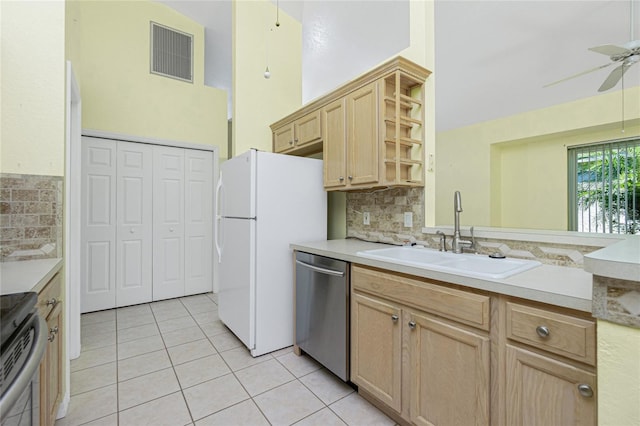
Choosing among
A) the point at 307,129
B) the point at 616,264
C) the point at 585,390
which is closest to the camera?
the point at 616,264

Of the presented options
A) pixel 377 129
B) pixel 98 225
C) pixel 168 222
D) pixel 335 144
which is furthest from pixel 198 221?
pixel 377 129

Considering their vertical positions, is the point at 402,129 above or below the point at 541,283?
above

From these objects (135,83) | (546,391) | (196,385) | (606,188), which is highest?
(135,83)

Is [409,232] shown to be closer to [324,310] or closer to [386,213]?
[386,213]

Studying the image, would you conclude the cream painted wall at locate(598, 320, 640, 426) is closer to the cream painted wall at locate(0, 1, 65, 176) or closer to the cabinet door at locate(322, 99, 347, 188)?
the cabinet door at locate(322, 99, 347, 188)

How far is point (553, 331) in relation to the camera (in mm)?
991

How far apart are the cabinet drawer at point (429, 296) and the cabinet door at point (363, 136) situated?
0.74m

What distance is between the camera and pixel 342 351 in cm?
187

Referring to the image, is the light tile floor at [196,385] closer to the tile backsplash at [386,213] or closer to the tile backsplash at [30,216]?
the tile backsplash at [30,216]

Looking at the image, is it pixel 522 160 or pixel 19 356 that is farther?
pixel 522 160

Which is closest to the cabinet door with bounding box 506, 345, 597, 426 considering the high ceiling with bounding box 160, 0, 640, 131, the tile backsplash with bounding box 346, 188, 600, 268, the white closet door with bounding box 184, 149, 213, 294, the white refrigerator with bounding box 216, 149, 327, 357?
the tile backsplash with bounding box 346, 188, 600, 268

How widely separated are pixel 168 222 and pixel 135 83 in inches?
69.5

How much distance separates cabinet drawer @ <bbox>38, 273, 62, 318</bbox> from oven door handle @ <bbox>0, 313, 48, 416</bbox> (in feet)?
1.01

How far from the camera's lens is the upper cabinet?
2.01 meters
